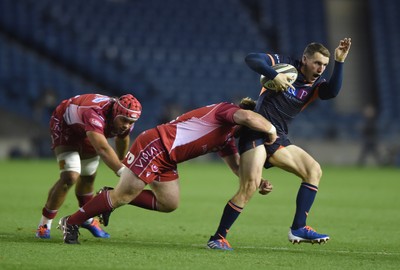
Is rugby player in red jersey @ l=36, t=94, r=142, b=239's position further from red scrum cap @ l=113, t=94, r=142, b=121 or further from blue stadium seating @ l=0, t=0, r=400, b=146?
blue stadium seating @ l=0, t=0, r=400, b=146

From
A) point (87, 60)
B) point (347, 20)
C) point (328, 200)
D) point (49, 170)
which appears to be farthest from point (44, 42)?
point (328, 200)

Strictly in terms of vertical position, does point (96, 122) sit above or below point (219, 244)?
above

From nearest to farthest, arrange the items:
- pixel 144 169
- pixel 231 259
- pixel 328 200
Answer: pixel 231 259 < pixel 144 169 < pixel 328 200

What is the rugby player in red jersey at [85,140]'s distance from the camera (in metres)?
7.88

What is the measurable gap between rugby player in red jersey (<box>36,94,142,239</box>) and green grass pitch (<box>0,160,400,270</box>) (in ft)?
1.17

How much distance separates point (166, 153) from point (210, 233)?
1.86m

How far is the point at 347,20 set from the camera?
3153cm

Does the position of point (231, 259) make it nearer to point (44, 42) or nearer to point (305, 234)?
point (305, 234)

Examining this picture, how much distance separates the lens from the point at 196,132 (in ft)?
25.1

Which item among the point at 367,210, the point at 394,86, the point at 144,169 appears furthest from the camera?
the point at 394,86

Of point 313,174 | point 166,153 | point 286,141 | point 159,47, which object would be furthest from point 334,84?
point 159,47

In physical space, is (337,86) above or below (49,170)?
above

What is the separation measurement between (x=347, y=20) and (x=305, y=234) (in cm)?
2490

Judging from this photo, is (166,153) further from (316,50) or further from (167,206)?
(316,50)
